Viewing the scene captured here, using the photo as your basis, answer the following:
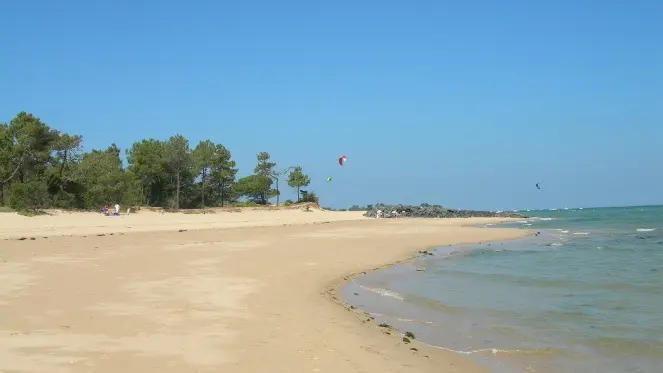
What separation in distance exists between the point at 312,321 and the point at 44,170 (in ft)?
130

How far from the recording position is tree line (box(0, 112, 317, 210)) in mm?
39219

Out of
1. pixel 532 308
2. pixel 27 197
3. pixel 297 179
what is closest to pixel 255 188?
pixel 297 179

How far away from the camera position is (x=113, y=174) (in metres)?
43.1

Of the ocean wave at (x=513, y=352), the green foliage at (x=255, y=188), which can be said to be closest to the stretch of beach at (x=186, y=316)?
the ocean wave at (x=513, y=352)

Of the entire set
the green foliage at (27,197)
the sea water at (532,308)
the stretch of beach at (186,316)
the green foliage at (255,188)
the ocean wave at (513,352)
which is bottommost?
the ocean wave at (513,352)

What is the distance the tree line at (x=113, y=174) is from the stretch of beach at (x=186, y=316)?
22.7 metres

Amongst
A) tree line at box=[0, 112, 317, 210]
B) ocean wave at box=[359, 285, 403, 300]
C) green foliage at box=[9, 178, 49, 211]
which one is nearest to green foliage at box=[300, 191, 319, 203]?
tree line at box=[0, 112, 317, 210]

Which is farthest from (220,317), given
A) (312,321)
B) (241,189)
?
(241,189)

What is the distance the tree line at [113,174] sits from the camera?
129 ft

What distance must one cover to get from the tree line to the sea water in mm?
28037

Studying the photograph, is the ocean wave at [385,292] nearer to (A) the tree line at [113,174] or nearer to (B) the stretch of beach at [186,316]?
(B) the stretch of beach at [186,316]

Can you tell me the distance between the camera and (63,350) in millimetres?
5723

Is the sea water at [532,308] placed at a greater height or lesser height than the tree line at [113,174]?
lesser

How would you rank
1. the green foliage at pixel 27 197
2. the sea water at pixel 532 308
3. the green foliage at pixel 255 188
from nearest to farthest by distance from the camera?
the sea water at pixel 532 308 → the green foliage at pixel 27 197 → the green foliage at pixel 255 188
